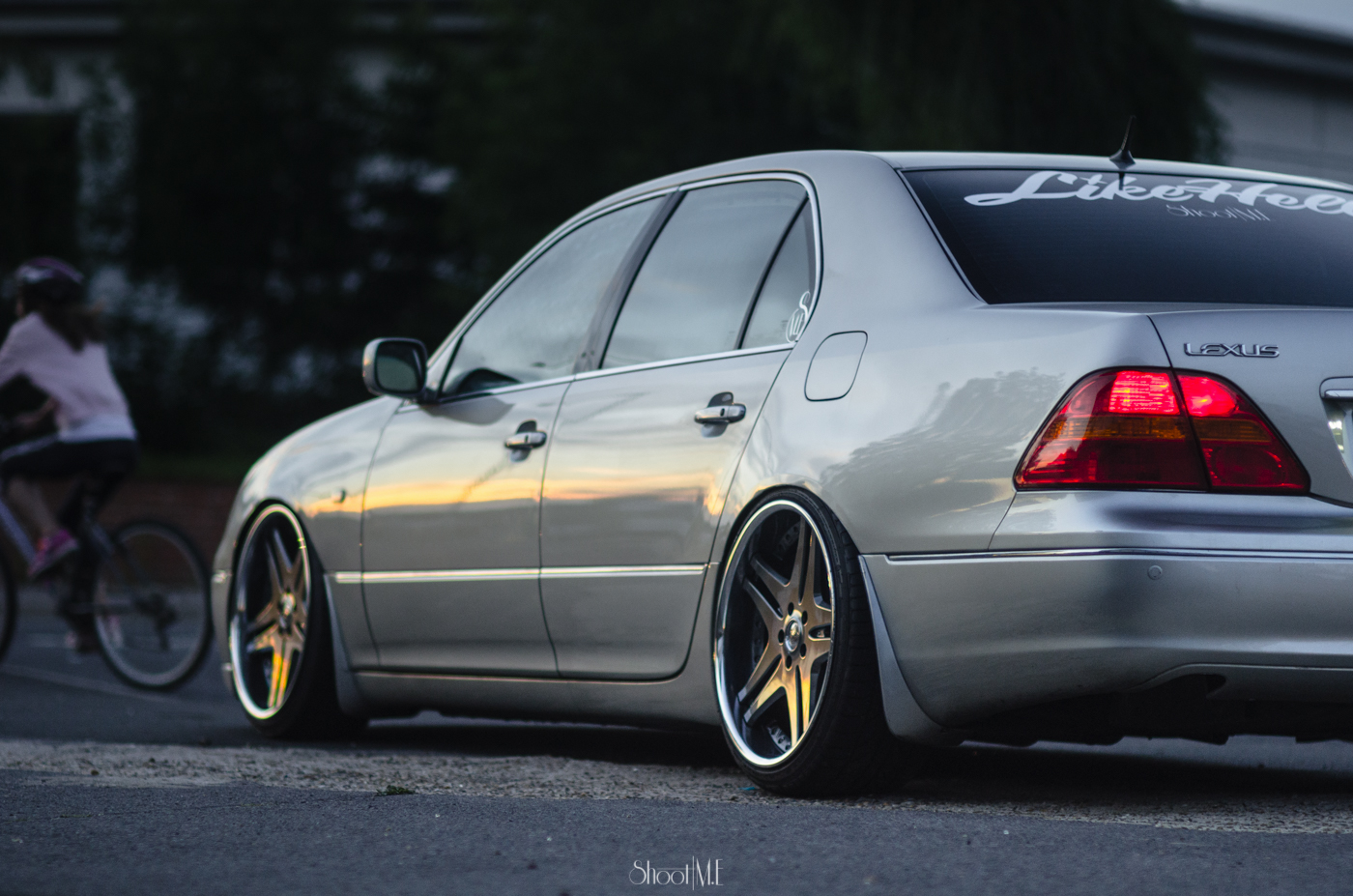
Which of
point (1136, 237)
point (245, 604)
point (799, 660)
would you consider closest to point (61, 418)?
point (245, 604)

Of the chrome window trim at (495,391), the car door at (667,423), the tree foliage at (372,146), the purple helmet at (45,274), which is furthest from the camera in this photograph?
the tree foliage at (372,146)

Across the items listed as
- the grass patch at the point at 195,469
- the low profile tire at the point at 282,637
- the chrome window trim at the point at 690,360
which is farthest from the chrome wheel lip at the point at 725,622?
the grass patch at the point at 195,469

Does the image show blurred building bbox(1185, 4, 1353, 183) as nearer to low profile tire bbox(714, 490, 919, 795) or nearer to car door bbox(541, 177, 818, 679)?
car door bbox(541, 177, 818, 679)

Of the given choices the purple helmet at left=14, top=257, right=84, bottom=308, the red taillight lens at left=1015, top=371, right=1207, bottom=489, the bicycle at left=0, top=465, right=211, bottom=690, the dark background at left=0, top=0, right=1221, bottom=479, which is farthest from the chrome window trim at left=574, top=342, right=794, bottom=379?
the dark background at left=0, top=0, right=1221, bottom=479

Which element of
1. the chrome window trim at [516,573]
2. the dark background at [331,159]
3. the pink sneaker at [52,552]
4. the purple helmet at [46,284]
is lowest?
the pink sneaker at [52,552]

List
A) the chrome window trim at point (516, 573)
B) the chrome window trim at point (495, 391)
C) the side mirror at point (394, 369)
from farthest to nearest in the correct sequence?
1. the side mirror at point (394, 369)
2. the chrome window trim at point (495, 391)
3. the chrome window trim at point (516, 573)

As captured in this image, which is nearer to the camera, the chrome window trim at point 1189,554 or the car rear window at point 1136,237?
the chrome window trim at point 1189,554

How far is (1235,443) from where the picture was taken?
12.6 feet

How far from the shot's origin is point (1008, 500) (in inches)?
154

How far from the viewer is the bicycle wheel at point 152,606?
346 inches

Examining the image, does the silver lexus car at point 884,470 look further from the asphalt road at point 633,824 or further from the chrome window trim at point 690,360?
the asphalt road at point 633,824

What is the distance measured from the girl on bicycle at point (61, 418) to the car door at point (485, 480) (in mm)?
3697

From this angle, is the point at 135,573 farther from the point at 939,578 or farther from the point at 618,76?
the point at 618,76

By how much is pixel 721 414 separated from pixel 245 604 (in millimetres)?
2564
